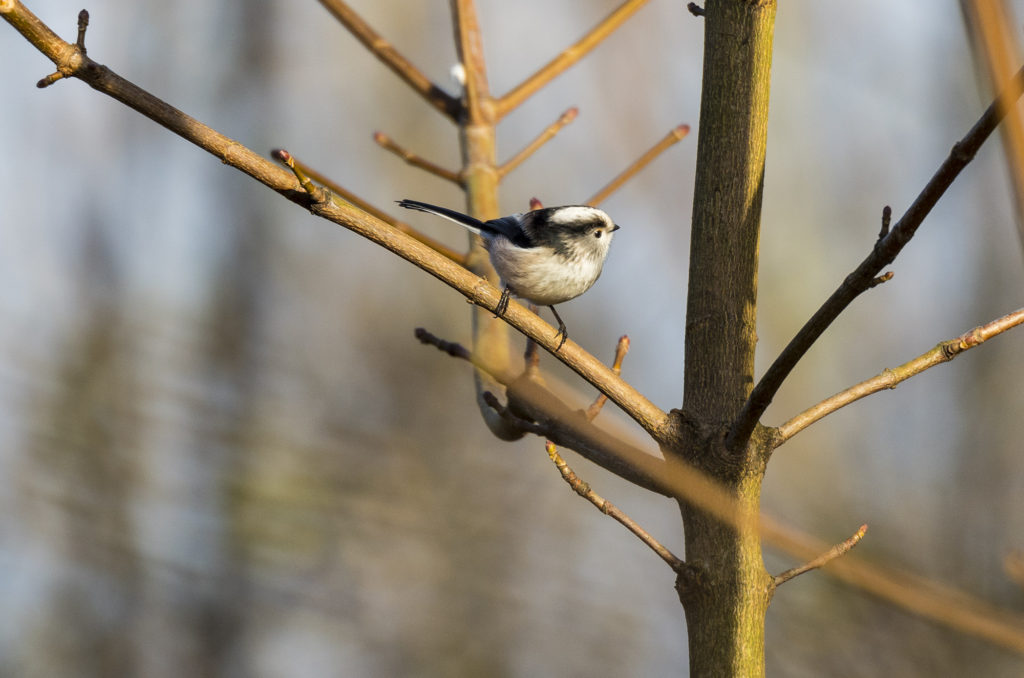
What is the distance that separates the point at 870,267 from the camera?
120cm

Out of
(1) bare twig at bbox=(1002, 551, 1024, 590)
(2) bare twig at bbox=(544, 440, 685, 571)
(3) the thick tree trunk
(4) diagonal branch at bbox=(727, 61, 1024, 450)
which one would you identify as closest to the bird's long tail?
(3) the thick tree trunk

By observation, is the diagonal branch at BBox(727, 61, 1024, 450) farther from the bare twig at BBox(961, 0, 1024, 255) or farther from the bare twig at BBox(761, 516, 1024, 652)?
the bare twig at BBox(761, 516, 1024, 652)

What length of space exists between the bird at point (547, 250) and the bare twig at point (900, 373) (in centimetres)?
113

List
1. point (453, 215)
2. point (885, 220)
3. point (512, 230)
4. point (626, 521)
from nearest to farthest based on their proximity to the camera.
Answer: point (885, 220)
point (626, 521)
point (453, 215)
point (512, 230)

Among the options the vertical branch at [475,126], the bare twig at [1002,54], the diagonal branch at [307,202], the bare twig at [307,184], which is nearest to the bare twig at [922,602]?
the diagonal branch at [307,202]

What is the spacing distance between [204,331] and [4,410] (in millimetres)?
1337

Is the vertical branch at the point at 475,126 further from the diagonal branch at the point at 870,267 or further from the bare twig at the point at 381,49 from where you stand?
the diagonal branch at the point at 870,267

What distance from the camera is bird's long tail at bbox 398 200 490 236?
87.8 inches

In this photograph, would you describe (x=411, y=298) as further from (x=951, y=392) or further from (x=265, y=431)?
(x=951, y=392)

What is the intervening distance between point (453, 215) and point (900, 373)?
137 centimetres

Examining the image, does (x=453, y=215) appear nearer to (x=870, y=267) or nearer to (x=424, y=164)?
(x=424, y=164)

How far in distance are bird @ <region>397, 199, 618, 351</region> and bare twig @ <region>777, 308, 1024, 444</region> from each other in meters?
1.13

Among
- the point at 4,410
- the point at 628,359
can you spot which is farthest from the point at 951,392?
the point at 4,410

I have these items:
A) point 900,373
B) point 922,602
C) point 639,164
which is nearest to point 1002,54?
point 922,602
